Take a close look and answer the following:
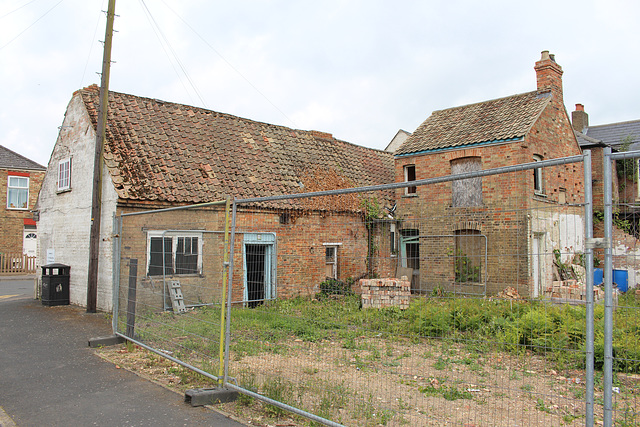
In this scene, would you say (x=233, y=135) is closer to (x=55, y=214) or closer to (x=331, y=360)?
(x=55, y=214)

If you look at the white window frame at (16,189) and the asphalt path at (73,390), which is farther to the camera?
the white window frame at (16,189)

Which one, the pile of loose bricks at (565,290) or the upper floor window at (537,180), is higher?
the upper floor window at (537,180)

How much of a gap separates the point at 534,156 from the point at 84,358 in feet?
48.5

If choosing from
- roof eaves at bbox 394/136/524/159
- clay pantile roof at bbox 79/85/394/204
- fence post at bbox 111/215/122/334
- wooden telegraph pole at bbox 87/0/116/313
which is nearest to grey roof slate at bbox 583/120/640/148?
roof eaves at bbox 394/136/524/159

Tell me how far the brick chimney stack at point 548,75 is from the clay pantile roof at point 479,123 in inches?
13.1

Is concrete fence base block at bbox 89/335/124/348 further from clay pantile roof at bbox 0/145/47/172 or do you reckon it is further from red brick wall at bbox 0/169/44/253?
clay pantile roof at bbox 0/145/47/172

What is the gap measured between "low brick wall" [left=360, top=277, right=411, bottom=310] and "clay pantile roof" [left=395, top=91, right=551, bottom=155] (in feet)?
41.4

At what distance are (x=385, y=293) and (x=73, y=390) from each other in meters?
4.65

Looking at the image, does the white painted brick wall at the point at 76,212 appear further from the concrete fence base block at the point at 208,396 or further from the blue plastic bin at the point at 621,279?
the blue plastic bin at the point at 621,279

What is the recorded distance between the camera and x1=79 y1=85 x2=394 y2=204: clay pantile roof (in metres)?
13.7

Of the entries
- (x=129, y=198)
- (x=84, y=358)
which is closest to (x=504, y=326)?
(x=84, y=358)

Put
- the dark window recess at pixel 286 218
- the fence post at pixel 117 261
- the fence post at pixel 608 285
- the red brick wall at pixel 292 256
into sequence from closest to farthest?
the fence post at pixel 608 285, the red brick wall at pixel 292 256, the fence post at pixel 117 261, the dark window recess at pixel 286 218

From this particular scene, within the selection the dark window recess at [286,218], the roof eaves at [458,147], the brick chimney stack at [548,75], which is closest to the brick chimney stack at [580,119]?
the brick chimney stack at [548,75]

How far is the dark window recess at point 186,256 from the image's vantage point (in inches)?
297
